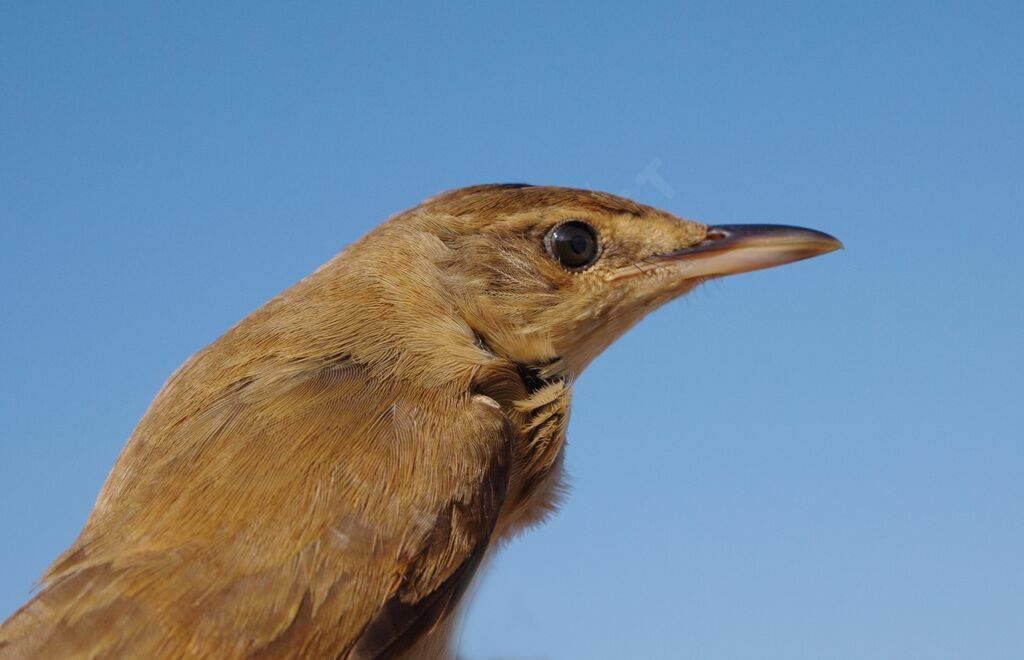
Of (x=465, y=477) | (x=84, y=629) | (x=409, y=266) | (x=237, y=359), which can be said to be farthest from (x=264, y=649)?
(x=409, y=266)

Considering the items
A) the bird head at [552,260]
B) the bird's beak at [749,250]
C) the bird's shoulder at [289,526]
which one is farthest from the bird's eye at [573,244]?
the bird's shoulder at [289,526]

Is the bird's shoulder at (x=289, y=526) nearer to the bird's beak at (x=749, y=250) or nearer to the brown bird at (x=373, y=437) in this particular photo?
the brown bird at (x=373, y=437)

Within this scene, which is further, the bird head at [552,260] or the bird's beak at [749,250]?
the bird's beak at [749,250]

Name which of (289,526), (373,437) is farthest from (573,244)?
(289,526)

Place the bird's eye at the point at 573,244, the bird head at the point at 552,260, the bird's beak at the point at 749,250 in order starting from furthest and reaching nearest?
the bird's beak at the point at 749,250 < the bird's eye at the point at 573,244 < the bird head at the point at 552,260

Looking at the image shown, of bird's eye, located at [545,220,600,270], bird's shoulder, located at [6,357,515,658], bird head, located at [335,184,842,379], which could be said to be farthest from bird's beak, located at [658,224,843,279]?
bird's shoulder, located at [6,357,515,658]

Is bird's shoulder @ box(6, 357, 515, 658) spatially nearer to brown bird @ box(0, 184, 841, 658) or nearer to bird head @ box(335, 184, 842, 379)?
brown bird @ box(0, 184, 841, 658)

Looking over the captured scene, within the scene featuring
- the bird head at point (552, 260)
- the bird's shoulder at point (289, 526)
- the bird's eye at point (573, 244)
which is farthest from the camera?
the bird's eye at point (573, 244)
